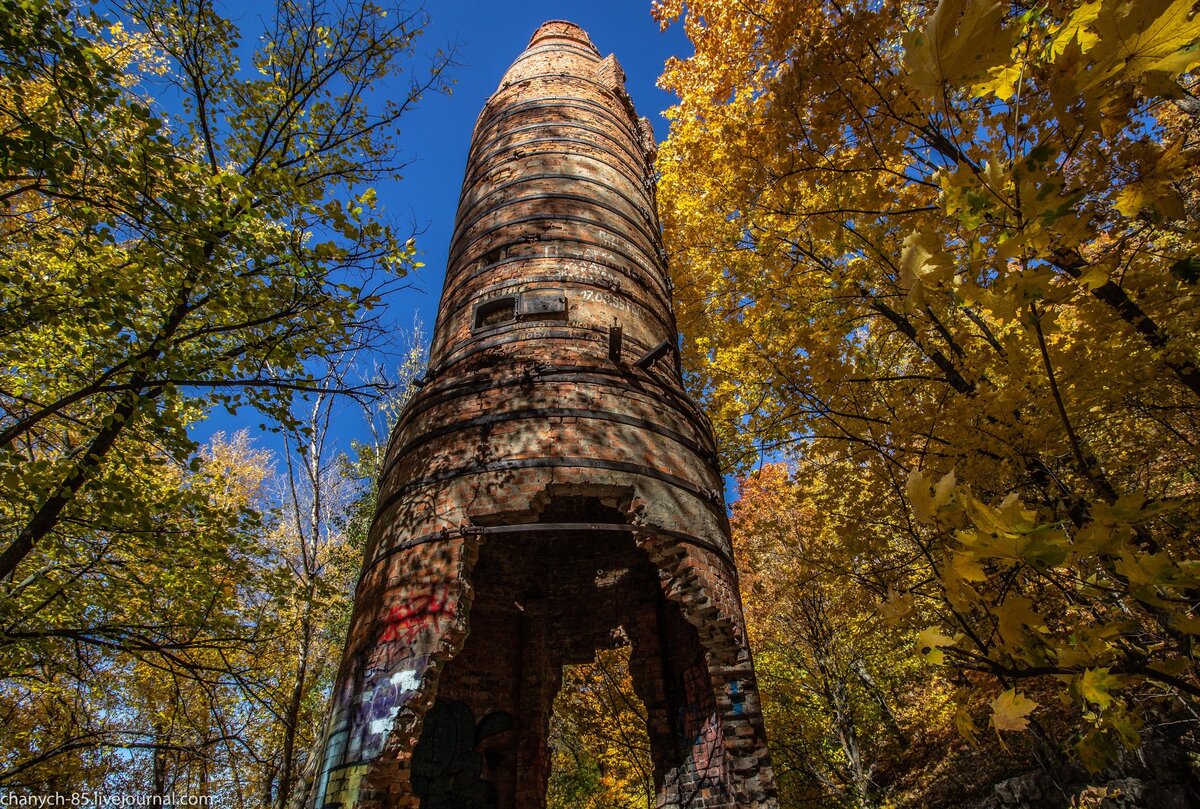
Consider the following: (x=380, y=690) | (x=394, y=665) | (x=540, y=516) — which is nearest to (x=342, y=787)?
(x=380, y=690)

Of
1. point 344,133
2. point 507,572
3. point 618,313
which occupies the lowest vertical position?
point 507,572

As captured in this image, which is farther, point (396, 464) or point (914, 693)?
point (914, 693)

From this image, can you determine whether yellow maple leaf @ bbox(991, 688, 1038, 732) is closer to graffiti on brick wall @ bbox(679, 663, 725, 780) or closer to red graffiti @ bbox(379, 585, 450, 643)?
red graffiti @ bbox(379, 585, 450, 643)

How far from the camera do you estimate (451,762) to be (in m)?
6.57

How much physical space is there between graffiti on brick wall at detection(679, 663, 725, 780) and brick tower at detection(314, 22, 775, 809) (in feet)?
0.07

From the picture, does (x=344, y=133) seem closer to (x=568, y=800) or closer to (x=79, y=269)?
(x=79, y=269)

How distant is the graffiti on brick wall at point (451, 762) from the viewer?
641cm

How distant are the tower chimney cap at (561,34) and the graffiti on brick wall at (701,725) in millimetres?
11965

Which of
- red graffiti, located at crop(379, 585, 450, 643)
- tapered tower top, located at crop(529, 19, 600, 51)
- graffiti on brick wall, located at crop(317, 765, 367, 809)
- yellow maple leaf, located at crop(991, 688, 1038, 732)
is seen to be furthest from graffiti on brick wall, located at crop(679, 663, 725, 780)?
tapered tower top, located at crop(529, 19, 600, 51)

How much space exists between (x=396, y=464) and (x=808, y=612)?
9559 mm

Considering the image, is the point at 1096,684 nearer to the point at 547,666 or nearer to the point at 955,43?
the point at 955,43

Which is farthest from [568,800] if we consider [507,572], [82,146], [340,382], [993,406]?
[82,146]

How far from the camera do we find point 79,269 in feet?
16.6

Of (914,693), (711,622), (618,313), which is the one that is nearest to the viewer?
(711,622)
